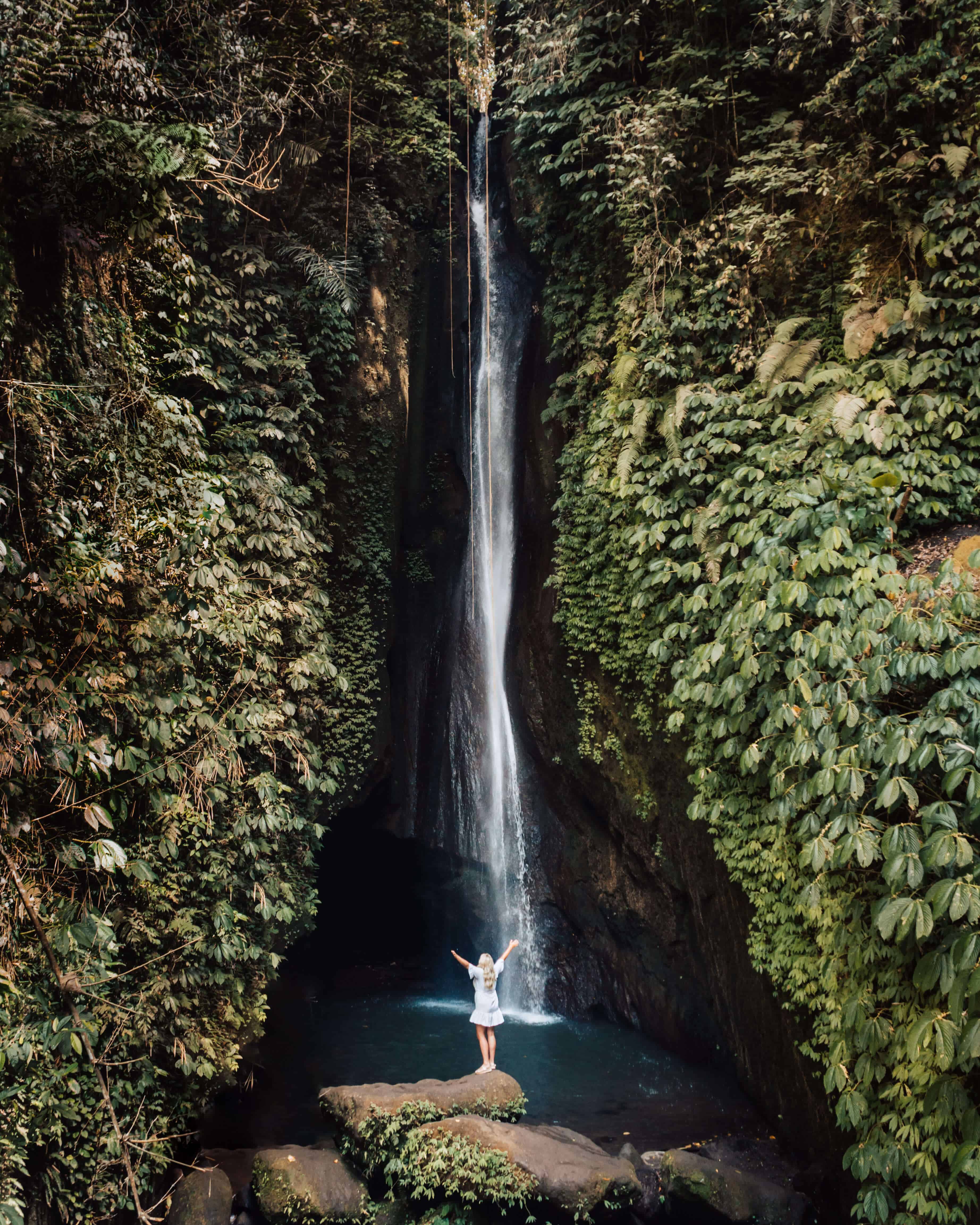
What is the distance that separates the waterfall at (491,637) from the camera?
1057 centimetres

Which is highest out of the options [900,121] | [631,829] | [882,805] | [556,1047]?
[900,121]

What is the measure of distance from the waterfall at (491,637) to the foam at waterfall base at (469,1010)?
0.52ft

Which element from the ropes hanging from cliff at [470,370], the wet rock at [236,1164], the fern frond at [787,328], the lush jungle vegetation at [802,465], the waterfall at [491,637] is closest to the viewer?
the lush jungle vegetation at [802,465]

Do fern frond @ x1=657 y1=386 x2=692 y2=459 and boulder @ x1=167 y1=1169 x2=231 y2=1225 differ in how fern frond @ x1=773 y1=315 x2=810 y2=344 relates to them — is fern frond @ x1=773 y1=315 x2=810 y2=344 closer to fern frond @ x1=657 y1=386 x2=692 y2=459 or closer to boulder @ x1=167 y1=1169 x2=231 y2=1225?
fern frond @ x1=657 y1=386 x2=692 y2=459

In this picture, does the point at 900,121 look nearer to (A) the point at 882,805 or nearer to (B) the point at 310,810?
(A) the point at 882,805

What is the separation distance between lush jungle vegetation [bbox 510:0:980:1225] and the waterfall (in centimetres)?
239

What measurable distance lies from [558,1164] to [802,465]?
572 centimetres

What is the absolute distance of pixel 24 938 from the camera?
444cm

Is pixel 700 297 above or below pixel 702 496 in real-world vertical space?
above

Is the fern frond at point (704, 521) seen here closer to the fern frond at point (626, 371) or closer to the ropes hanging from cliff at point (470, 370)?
the fern frond at point (626, 371)

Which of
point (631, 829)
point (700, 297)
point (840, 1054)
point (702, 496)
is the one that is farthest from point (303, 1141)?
point (700, 297)

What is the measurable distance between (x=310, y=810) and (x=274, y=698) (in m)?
1.52

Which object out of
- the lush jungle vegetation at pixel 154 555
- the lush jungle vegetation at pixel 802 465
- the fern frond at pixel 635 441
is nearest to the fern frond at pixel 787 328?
the lush jungle vegetation at pixel 802 465

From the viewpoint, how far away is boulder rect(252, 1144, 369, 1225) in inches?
215
